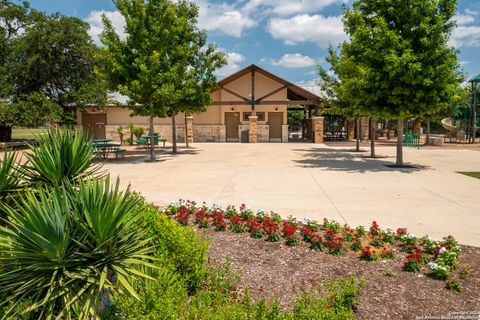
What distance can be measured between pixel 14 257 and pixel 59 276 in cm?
41

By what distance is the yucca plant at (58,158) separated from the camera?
404 cm

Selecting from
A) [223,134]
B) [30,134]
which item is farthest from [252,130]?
[30,134]

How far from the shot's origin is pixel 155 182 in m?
10.7

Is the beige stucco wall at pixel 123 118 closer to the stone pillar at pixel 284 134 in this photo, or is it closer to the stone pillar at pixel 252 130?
the stone pillar at pixel 252 130

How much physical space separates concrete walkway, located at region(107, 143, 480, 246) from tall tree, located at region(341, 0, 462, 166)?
99.5 inches

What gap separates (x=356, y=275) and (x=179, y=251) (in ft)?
6.77

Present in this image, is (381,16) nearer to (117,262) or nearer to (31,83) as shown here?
(117,262)

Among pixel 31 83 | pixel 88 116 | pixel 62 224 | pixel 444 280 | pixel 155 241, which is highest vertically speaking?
pixel 31 83

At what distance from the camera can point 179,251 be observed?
154 inches

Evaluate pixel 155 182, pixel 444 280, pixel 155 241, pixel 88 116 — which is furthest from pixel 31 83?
pixel 444 280

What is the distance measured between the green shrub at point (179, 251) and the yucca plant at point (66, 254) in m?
0.77

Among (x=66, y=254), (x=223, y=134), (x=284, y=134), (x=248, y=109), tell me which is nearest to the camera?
(x=66, y=254)

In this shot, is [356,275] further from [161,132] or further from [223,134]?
[161,132]

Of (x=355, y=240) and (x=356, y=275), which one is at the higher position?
(x=355, y=240)
